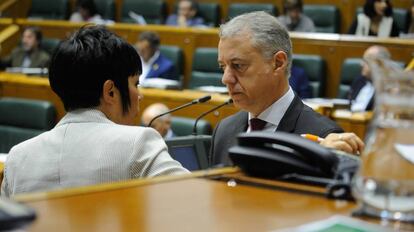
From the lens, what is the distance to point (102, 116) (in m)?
2.27

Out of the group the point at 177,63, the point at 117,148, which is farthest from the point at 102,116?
the point at 177,63

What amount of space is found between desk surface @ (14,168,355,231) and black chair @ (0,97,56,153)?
4.10 meters

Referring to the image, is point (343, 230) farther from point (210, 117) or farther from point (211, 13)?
point (211, 13)

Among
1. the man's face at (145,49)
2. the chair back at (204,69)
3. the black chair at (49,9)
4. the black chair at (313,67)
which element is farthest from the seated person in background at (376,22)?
the black chair at (49,9)

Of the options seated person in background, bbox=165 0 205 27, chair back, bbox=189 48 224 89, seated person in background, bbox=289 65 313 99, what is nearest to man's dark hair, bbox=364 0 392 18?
seated person in background, bbox=289 65 313 99

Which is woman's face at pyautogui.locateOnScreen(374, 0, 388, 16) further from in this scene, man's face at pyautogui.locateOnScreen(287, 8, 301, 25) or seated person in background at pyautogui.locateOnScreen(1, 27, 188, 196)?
seated person in background at pyautogui.locateOnScreen(1, 27, 188, 196)

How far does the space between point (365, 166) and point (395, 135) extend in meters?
0.07

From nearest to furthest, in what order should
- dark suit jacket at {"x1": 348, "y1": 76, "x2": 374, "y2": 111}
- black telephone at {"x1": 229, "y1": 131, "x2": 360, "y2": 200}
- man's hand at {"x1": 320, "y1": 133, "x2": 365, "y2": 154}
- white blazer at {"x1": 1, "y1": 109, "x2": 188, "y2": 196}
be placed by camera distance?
black telephone at {"x1": 229, "y1": 131, "x2": 360, "y2": 200} < man's hand at {"x1": 320, "y1": 133, "x2": 365, "y2": 154} < white blazer at {"x1": 1, "y1": 109, "x2": 188, "y2": 196} < dark suit jacket at {"x1": 348, "y1": 76, "x2": 374, "y2": 111}

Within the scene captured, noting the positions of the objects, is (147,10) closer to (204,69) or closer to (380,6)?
(204,69)

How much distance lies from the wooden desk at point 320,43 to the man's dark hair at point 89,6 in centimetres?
166

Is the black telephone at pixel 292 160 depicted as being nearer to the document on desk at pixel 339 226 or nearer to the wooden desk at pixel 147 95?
the document on desk at pixel 339 226

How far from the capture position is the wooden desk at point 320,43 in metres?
6.57

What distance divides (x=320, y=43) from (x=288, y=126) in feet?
14.4

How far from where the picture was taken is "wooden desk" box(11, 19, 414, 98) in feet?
21.6
